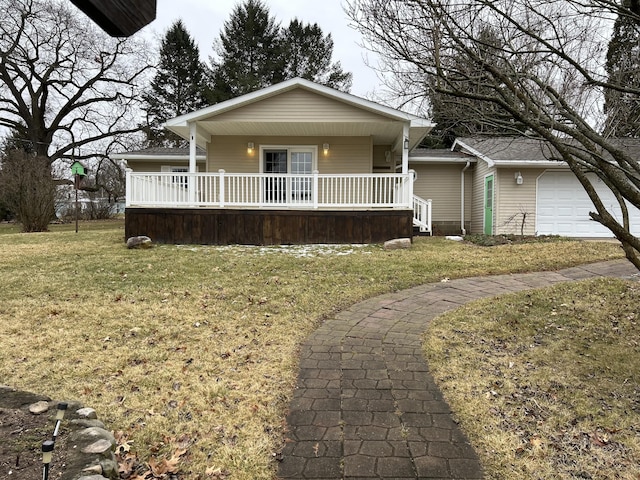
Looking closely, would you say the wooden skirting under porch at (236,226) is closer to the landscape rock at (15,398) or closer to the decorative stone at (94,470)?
the landscape rock at (15,398)

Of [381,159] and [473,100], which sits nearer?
[473,100]

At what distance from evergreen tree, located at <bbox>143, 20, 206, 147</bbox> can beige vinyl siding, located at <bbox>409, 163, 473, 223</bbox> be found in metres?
21.0

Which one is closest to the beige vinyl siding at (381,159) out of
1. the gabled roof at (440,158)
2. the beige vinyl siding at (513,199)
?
the gabled roof at (440,158)

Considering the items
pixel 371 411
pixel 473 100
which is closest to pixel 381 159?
pixel 473 100

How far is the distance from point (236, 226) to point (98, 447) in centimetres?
823

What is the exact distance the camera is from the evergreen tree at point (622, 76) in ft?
11.0

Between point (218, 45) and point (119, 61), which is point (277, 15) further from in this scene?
point (119, 61)

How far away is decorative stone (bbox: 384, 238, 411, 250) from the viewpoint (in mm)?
9258

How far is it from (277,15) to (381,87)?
3166 centimetres

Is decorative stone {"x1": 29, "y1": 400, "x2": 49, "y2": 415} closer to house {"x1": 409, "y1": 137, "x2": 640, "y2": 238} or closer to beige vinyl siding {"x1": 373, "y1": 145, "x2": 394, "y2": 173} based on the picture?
house {"x1": 409, "y1": 137, "x2": 640, "y2": 238}

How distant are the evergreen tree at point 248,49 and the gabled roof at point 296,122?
756 inches

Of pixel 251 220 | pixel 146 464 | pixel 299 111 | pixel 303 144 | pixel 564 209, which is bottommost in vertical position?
pixel 146 464

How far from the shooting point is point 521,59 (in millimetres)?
3135

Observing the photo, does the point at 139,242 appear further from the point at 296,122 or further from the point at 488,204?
the point at 488,204
